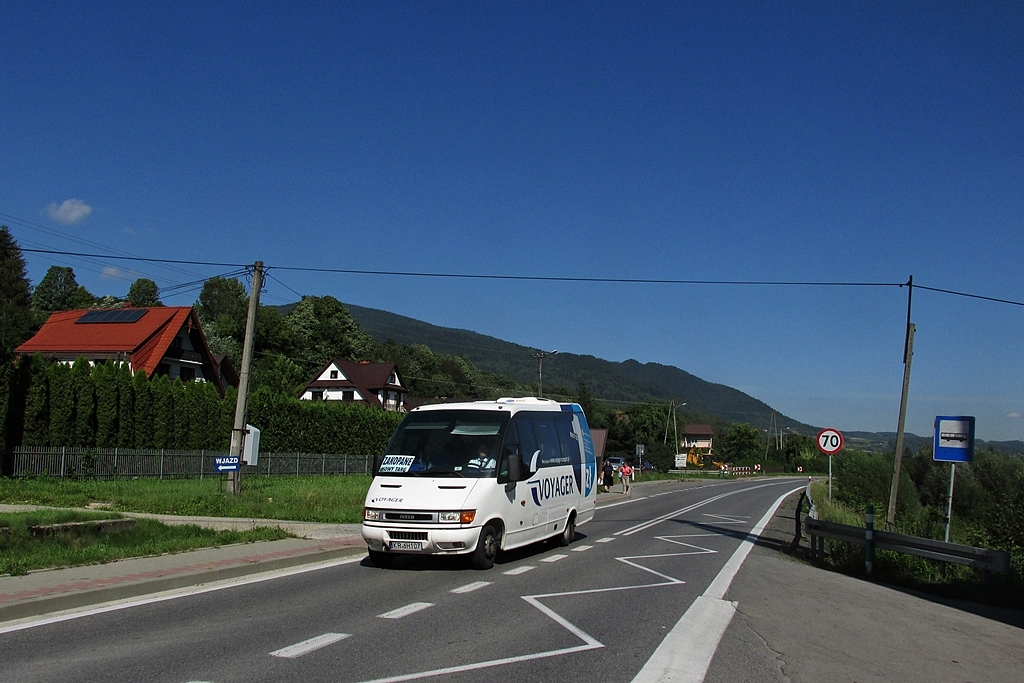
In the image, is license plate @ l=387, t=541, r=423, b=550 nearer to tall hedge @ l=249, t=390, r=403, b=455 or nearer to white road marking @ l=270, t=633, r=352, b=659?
white road marking @ l=270, t=633, r=352, b=659

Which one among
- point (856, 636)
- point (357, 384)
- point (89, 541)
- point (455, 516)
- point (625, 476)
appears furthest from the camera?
point (357, 384)

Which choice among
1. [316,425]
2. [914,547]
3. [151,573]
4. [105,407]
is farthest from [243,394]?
[316,425]

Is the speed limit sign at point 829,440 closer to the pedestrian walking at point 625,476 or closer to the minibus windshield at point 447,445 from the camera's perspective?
the minibus windshield at point 447,445

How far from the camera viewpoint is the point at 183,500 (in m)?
22.1

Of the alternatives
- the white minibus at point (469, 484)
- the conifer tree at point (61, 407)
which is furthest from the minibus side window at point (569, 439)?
the conifer tree at point (61, 407)

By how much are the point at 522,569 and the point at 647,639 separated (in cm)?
499

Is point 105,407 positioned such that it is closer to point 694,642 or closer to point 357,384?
point 694,642

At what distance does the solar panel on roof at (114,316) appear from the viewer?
171 ft

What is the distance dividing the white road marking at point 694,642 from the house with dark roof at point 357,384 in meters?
68.9

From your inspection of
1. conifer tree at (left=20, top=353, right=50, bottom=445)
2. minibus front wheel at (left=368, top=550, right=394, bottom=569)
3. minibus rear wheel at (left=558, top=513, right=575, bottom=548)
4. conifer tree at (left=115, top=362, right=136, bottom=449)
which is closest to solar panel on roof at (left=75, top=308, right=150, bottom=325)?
conifer tree at (left=115, top=362, right=136, bottom=449)

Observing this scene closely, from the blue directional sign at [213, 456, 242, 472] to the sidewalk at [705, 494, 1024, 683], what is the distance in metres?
14.8

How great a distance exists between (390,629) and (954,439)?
12176mm

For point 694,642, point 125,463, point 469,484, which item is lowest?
point 125,463

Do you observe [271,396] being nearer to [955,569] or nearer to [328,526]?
[328,526]
